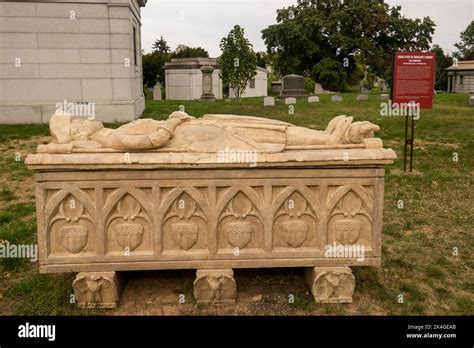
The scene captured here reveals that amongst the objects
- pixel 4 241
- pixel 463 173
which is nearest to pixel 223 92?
pixel 463 173

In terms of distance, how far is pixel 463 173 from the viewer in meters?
7.79

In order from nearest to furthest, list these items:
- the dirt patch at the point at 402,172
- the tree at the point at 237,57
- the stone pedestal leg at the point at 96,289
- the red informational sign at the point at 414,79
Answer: the stone pedestal leg at the point at 96,289
the dirt patch at the point at 402,172
the red informational sign at the point at 414,79
the tree at the point at 237,57

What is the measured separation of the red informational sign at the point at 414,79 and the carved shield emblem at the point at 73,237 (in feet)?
19.9

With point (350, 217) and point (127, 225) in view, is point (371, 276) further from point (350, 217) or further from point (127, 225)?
point (127, 225)

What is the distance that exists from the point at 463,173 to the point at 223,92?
21202 mm

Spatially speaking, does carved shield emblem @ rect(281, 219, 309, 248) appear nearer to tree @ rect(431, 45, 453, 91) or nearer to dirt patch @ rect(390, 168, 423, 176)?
dirt patch @ rect(390, 168, 423, 176)

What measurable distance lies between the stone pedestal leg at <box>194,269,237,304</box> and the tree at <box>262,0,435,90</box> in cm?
2954

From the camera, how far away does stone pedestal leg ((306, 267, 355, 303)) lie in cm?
Answer: 364

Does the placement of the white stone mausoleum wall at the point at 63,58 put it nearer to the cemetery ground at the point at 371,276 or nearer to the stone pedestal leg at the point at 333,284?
the cemetery ground at the point at 371,276

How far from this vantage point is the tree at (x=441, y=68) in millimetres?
39469

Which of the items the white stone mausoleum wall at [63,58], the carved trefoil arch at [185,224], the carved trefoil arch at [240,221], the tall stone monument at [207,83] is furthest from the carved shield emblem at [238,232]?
the tall stone monument at [207,83]

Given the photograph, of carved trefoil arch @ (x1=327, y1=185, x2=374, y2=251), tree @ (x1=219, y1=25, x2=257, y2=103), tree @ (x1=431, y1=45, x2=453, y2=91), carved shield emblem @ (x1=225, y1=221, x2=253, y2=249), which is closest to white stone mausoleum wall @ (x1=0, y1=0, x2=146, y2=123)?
tree @ (x1=219, y1=25, x2=257, y2=103)

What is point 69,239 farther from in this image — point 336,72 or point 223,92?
point 336,72

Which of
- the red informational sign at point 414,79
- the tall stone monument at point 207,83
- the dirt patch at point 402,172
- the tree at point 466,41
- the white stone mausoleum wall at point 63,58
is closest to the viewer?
the dirt patch at point 402,172
